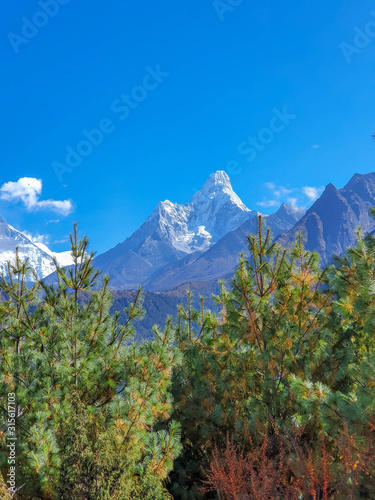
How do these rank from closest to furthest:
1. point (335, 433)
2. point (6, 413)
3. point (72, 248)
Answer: point (335, 433), point (6, 413), point (72, 248)

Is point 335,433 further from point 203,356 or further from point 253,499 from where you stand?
point 203,356

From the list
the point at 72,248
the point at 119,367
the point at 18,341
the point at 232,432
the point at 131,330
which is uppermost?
the point at 72,248

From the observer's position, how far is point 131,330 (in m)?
7.80

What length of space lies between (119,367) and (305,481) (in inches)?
158

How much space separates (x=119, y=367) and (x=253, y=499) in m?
3.63

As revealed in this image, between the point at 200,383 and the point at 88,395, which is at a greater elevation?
the point at 88,395

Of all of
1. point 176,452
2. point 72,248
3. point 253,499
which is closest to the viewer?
point 253,499

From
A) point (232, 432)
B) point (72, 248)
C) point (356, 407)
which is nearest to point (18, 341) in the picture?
point (72, 248)

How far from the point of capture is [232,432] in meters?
7.64

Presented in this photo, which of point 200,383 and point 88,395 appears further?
point 200,383

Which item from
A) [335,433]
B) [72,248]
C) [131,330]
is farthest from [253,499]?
[72,248]

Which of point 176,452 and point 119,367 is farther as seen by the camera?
point 119,367

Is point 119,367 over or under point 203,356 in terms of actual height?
over

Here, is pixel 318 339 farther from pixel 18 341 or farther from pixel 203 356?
pixel 18 341
